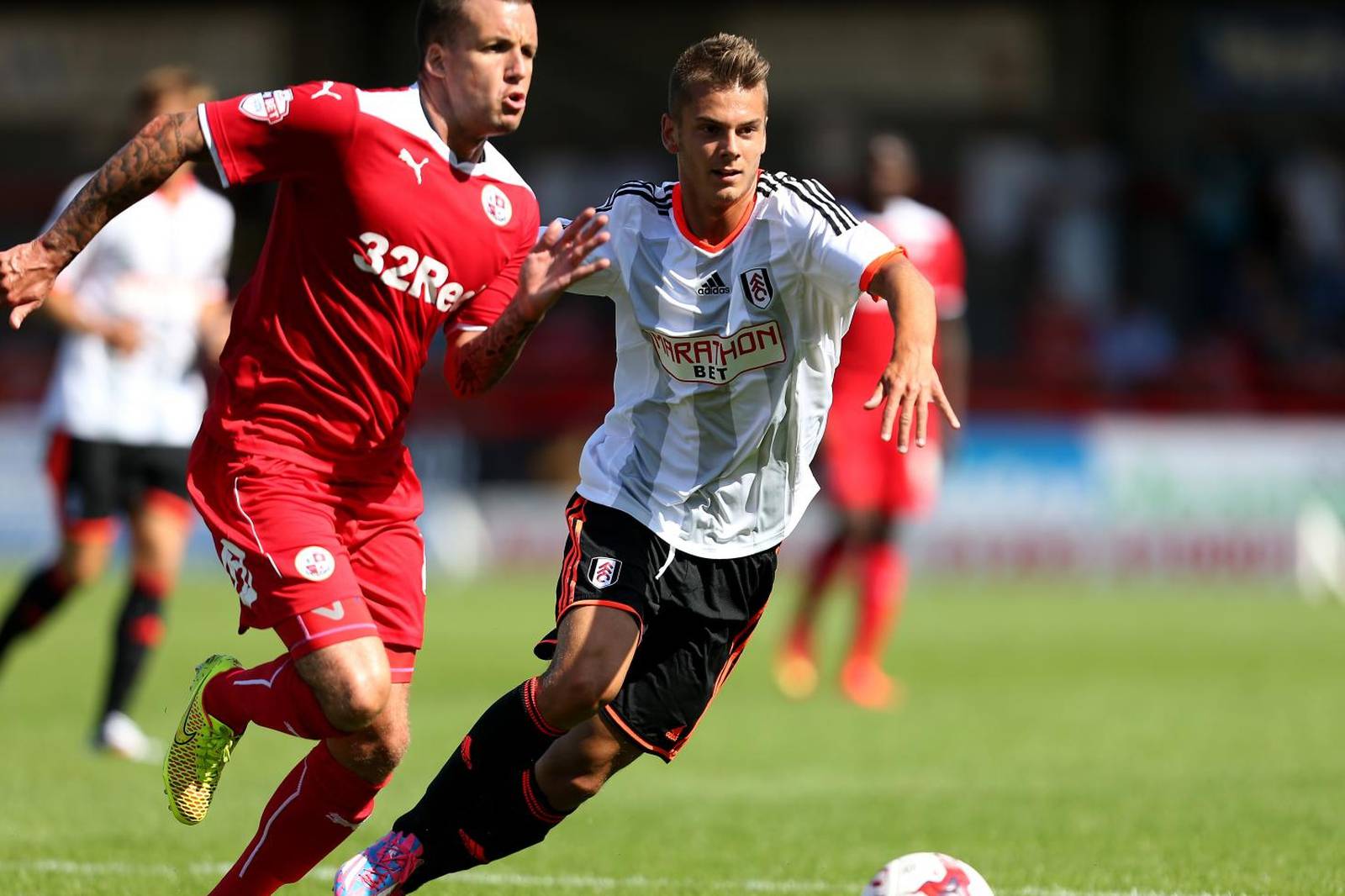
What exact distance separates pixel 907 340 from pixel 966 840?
235cm

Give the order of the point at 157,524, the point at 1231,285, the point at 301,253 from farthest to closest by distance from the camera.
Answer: the point at 1231,285, the point at 157,524, the point at 301,253

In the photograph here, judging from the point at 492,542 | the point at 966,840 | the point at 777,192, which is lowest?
the point at 492,542

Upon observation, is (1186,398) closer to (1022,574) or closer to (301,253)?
(1022,574)

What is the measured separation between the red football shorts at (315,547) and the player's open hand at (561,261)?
704 mm

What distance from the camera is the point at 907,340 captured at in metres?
4.70

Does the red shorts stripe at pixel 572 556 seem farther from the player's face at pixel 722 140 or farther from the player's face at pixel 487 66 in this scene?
the player's face at pixel 487 66

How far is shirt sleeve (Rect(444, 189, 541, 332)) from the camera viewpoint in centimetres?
525

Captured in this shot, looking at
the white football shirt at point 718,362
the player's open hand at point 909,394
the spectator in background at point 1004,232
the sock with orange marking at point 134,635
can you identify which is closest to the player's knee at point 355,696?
the white football shirt at point 718,362

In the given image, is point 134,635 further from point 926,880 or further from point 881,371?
point 926,880

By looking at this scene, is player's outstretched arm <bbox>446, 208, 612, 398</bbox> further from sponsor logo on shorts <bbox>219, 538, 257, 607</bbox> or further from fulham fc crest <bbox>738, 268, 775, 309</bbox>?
sponsor logo on shorts <bbox>219, 538, 257, 607</bbox>

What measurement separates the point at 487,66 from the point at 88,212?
1113 mm

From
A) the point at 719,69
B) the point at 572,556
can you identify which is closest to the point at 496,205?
the point at 719,69

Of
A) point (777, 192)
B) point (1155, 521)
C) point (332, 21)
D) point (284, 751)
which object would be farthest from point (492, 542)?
point (777, 192)

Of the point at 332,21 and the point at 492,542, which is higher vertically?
the point at 332,21
